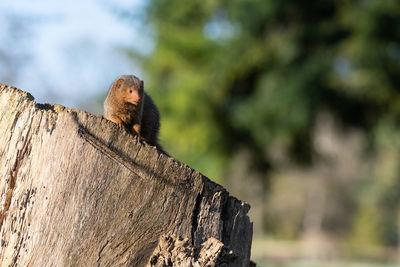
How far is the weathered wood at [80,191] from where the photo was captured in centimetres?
278

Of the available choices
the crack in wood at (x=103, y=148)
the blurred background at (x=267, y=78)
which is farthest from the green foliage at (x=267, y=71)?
the crack in wood at (x=103, y=148)

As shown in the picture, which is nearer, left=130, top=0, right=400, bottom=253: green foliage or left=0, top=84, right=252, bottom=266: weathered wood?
left=0, top=84, right=252, bottom=266: weathered wood

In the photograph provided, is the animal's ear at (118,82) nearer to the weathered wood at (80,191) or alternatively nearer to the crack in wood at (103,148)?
the weathered wood at (80,191)

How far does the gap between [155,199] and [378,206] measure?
4204cm

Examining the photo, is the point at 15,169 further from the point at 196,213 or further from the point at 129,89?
the point at 129,89

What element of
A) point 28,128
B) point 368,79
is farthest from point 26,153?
point 368,79

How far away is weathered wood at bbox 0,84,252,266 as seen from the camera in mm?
2775

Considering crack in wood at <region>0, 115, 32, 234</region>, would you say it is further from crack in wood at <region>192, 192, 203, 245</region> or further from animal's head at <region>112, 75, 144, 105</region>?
animal's head at <region>112, 75, 144, 105</region>

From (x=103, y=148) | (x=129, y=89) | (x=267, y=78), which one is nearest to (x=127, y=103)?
(x=129, y=89)

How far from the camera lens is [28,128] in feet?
9.39

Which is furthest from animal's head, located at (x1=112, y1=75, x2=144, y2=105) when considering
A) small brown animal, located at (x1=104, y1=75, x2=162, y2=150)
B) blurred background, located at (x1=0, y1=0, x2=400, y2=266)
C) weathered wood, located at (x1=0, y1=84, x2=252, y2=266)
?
blurred background, located at (x1=0, y1=0, x2=400, y2=266)

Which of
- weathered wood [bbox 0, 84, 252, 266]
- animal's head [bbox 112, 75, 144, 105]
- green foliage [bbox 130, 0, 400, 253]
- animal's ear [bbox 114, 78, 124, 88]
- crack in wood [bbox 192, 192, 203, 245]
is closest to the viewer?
weathered wood [bbox 0, 84, 252, 266]

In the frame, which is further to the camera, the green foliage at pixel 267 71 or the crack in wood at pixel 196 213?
the green foliage at pixel 267 71

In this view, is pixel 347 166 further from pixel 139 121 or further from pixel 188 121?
pixel 139 121
